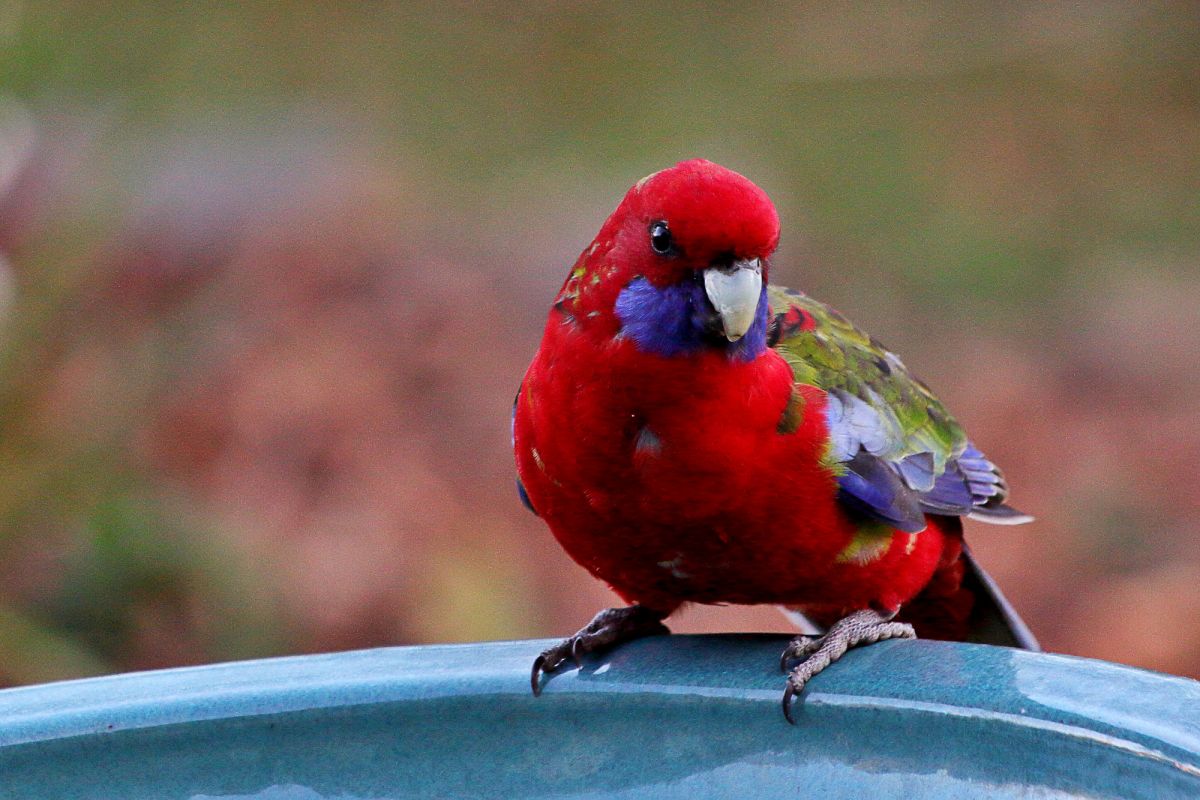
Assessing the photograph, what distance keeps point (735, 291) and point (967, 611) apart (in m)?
1.32

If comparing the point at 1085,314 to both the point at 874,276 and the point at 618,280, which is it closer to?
the point at 874,276

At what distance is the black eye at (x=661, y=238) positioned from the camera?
7.22 feet

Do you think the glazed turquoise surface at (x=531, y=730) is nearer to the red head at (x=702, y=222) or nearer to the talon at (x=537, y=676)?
the talon at (x=537, y=676)

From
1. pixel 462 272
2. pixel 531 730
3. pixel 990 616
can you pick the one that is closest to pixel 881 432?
pixel 990 616

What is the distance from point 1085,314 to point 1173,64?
2082 mm

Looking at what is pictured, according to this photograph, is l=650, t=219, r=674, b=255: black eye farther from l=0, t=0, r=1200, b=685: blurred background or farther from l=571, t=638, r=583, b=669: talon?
l=0, t=0, r=1200, b=685: blurred background

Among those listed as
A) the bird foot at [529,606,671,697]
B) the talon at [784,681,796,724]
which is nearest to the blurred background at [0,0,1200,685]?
the bird foot at [529,606,671,697]

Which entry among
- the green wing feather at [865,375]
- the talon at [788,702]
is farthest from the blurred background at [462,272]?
the talon at [788,702]

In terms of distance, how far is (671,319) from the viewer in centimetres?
223

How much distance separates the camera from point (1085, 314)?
6.03m

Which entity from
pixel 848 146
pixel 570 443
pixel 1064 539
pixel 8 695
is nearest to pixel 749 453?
pixel 570 443

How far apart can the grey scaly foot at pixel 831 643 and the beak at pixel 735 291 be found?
1.58ft

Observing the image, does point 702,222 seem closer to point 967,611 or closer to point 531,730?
point 531,730

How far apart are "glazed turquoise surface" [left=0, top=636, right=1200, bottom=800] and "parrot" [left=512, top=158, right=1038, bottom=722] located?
80 mm
